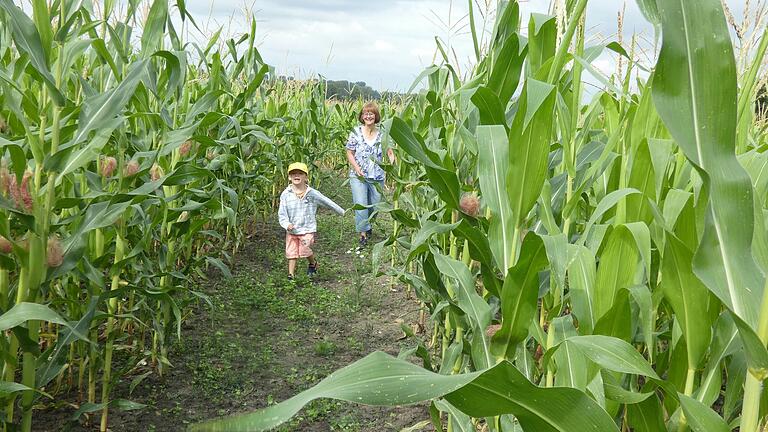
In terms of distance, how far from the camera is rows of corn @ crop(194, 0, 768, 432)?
92 centimetres

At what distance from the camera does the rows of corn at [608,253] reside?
3.03 ft

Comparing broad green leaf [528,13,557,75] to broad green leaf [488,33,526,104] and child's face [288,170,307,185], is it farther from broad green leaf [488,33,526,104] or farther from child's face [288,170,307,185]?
child's face [288,170,307,185]

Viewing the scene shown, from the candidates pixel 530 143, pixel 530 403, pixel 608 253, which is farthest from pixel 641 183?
pixel 530 403

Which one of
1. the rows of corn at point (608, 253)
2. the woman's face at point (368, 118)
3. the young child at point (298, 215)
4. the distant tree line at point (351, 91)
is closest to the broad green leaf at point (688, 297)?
the rows of corn at point (608, 253)

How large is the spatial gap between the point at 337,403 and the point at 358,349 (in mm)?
882

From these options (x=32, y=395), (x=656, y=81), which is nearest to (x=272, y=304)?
(x=32, y=395)

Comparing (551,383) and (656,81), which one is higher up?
(656,81)

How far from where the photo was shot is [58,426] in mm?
3037

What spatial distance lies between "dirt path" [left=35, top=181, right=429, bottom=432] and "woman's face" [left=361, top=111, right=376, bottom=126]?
5.61ft

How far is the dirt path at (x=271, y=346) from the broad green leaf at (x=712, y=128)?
261cm

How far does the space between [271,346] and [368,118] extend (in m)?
3.84

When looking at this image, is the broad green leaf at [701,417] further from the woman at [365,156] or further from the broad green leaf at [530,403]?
the woman at [365,156]

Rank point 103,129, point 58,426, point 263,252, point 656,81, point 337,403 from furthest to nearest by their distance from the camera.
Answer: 1. point 263,252
2. point 337,403
3. point 58,426
4. point 103,129
5. point 656,81

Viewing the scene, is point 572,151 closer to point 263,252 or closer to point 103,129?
point 103,129
